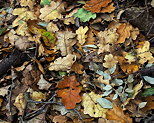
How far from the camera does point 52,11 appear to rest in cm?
290

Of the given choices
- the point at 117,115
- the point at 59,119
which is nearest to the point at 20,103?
the point at 59,119

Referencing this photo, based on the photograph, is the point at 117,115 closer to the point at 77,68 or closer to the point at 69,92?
the point at 69,92

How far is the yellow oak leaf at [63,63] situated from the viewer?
241 centimetres

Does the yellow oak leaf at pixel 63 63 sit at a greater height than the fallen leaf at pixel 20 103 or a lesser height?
greater

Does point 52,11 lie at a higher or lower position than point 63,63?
higher

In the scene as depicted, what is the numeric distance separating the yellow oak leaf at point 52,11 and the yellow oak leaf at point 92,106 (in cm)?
123

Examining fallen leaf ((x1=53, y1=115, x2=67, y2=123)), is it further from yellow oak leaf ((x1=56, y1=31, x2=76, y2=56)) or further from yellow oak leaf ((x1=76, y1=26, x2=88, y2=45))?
yellow oak leaf ((x1=76, y1=26, x2=88, y2=45))

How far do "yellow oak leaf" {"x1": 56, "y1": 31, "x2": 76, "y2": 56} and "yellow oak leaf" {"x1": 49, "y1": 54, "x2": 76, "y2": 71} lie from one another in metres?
0.11

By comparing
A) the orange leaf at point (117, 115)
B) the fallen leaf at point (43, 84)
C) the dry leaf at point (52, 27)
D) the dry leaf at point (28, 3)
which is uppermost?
the dry leaf at point (28, 3)

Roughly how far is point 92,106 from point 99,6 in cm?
130

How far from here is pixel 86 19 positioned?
105 inches

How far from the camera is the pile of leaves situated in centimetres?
213

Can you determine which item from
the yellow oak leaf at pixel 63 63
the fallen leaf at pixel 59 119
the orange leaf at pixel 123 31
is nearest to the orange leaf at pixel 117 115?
the fallen leaf at pixel 59 119

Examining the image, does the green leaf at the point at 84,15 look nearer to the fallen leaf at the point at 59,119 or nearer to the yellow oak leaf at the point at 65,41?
the yellow oak leaf at the point at 65,41
